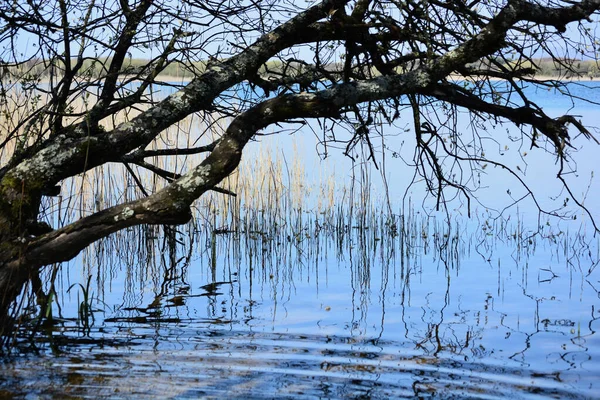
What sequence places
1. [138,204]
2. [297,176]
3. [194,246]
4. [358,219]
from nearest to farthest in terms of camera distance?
[138,204], [194,246], [358,219], [297,176]

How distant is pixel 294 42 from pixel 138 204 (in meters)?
1.56

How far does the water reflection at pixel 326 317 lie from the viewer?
4281mm

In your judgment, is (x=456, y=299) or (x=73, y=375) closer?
(x=73, y=375)

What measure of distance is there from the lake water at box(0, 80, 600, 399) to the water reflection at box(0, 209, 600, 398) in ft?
0.06

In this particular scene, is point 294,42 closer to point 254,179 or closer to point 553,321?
point 553,321

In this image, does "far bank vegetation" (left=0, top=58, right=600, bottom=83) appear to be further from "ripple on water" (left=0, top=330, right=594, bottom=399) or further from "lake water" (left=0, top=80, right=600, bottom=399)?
"ripple on water" (left=0, top=330, right=594, bottom=399)

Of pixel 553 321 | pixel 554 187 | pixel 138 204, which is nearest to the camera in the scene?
pixel 138 204

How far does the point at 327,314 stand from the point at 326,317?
9 centimetres

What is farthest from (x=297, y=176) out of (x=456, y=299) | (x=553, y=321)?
(x=553, y=321)

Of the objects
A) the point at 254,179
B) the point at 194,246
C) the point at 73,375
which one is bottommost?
the point at 73,375

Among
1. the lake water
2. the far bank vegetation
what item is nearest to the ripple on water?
the lake water

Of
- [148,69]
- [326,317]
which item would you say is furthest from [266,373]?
[148,69]

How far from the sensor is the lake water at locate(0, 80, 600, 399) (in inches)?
169

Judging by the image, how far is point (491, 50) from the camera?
14.9 ft
